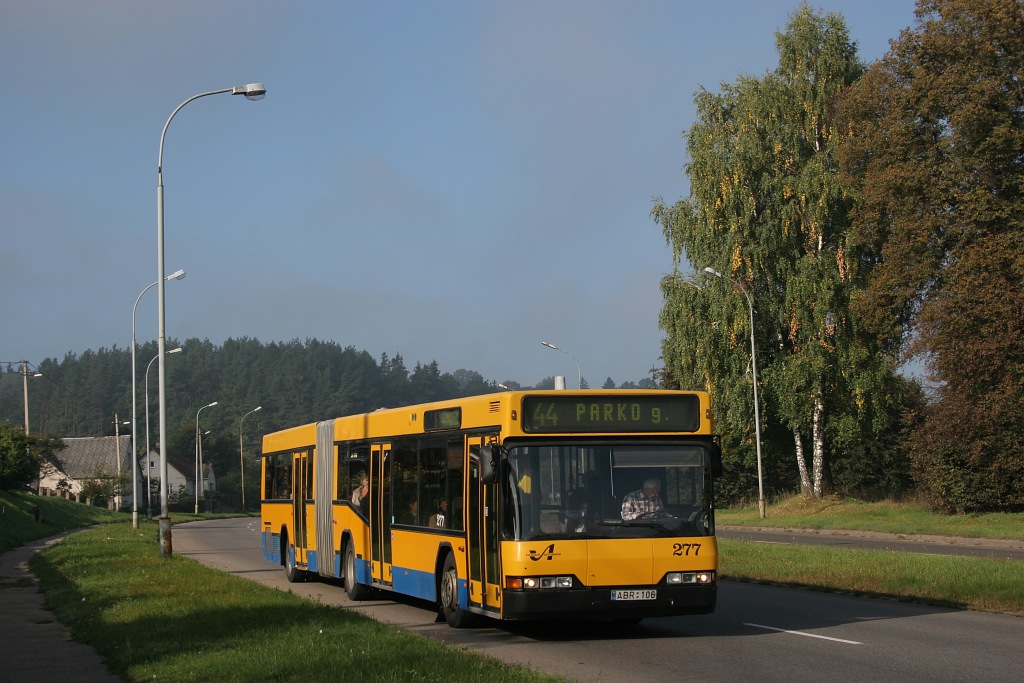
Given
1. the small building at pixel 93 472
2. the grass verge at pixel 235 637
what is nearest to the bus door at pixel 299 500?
the grass verge at pixel 235 637

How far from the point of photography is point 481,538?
546 inches

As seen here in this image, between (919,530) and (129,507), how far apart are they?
8298 centimetres

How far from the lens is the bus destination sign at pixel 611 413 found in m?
13.4

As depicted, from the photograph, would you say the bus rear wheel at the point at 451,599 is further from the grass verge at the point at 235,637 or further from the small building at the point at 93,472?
the small building at the point at 93,472

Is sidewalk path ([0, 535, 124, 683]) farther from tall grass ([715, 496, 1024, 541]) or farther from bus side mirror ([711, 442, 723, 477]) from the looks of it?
tall grass ([715, 496, 1024, 541])

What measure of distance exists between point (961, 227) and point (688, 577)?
2532 cm

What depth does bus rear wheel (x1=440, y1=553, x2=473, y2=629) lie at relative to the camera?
14.7 meters

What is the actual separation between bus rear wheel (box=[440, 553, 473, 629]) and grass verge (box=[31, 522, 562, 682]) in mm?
1107

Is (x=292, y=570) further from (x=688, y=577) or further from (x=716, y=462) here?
(x=716, y=462)

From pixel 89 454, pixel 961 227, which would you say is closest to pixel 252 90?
pixel 961 227

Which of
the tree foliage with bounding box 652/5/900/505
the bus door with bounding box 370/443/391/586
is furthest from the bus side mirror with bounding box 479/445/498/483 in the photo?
the tree foliage with bounding box 652/5/900/505

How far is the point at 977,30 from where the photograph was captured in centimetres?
3500

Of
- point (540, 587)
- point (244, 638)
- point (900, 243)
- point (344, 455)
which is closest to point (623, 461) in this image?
point (540, 587)

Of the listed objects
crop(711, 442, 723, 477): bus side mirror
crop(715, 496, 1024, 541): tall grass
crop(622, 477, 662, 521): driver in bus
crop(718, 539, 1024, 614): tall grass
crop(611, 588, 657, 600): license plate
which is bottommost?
crop(715, 496, 1024, 541): tall grass
